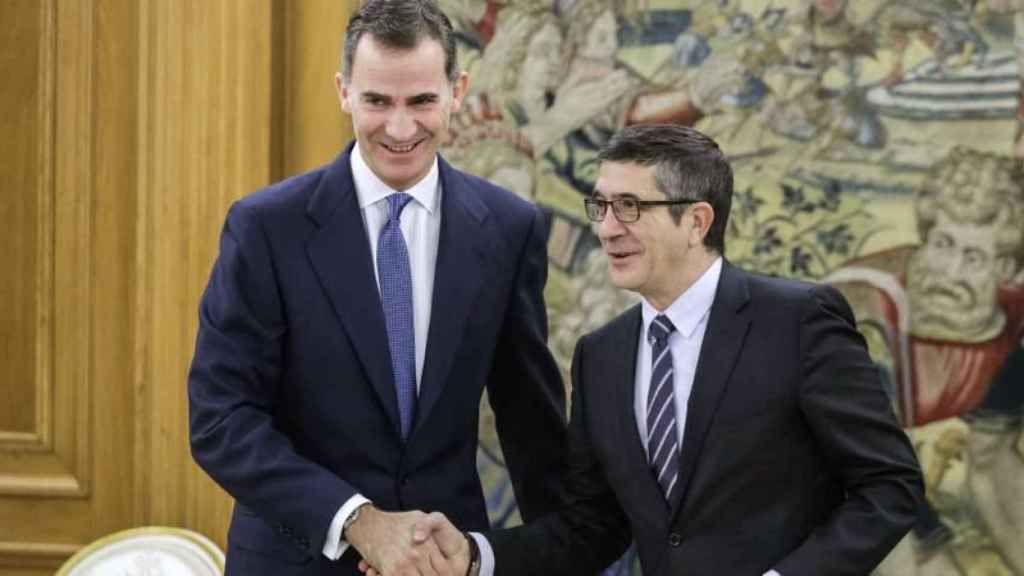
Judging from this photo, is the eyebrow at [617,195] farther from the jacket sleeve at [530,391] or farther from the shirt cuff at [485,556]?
the shirt cuff at [485,556]

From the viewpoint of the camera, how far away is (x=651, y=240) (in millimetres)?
2691

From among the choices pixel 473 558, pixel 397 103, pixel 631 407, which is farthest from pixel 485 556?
pixel 397 103

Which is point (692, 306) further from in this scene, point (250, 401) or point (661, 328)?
point (250, 401)

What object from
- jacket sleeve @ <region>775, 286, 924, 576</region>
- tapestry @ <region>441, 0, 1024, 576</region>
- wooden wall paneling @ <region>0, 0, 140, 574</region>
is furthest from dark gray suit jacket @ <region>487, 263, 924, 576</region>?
wooden wall paneling @ <region>0, 0, 140, 574</region>

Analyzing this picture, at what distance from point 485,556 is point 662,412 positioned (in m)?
0.44

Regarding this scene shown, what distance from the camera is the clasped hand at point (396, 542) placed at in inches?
105

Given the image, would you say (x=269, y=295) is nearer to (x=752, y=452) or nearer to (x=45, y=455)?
(x=752, y=452)

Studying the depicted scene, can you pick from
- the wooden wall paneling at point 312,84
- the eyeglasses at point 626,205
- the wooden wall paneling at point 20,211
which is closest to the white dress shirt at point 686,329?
the eyeglasses at point 626,205

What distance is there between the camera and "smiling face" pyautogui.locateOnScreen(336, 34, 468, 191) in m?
2.74

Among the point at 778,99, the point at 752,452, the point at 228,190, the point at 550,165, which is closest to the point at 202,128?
the point at 228,190

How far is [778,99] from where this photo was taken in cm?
403

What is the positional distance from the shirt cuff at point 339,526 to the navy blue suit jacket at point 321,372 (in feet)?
0.04

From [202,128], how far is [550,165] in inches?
38.6

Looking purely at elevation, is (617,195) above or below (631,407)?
above
